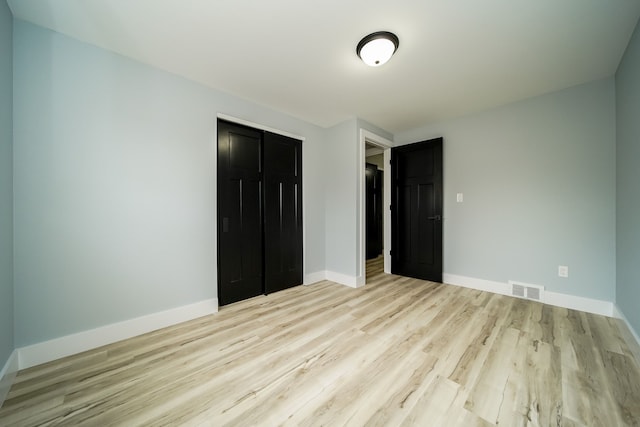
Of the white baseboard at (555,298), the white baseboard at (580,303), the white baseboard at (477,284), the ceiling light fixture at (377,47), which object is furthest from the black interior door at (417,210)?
the ceiling light fixture at (377,47)

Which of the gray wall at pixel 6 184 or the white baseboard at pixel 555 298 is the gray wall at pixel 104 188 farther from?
the white baseboard at pixel 555 298

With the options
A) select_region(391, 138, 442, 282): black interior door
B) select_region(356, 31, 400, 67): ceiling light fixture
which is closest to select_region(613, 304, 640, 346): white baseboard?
select_region(391, 138, 442, 282): black interior door

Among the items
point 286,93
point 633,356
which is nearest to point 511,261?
point 633,356

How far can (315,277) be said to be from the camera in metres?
3.55

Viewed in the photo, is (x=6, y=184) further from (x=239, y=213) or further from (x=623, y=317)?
(x=623, y=317)

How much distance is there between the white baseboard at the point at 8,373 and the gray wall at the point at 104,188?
4.0 inches

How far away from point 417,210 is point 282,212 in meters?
2.20

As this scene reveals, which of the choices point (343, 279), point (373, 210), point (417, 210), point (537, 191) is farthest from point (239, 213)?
point (537, 191)

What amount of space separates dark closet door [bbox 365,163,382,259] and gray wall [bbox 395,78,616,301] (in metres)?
1.82

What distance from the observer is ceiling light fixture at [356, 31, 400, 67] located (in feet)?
5.71

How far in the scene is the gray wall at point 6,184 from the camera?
1425 mm

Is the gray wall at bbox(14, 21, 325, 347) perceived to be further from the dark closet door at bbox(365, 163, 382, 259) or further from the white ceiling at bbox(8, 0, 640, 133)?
the dark closet door at bbox(365, 163, 382, 259)

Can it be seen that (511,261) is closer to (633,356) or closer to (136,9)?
(633,356)

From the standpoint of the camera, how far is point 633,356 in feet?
5.43
